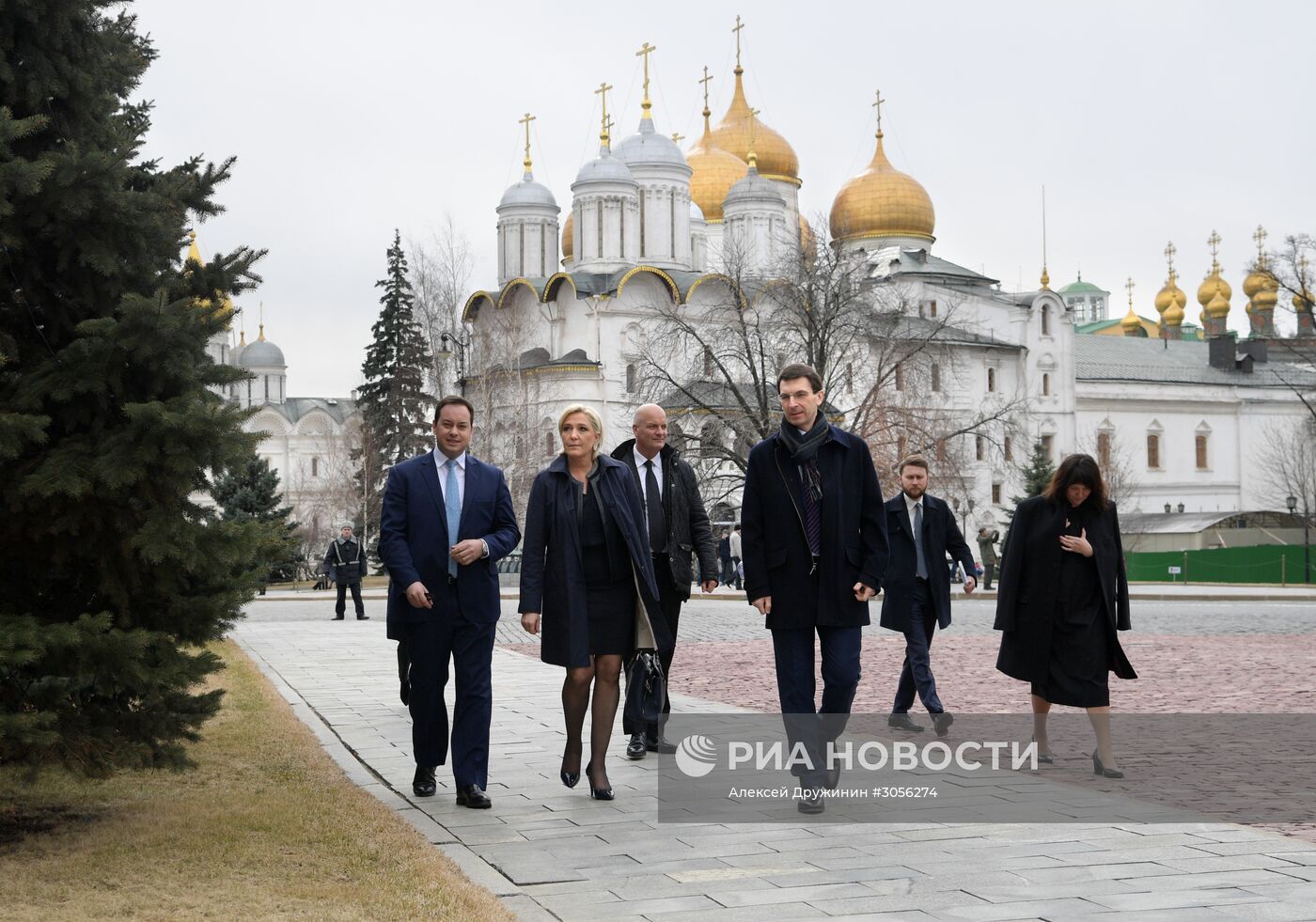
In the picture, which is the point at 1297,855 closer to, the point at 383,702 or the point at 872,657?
the point at 383,702

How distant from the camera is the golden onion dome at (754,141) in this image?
254 ft

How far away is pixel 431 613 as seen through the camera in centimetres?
777

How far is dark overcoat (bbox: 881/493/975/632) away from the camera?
10117 millimetres

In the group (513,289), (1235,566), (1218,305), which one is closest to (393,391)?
(513,289)

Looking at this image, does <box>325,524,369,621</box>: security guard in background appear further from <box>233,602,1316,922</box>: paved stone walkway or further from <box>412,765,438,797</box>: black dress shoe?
<box>412,765,438,797</box>: black dress shoe

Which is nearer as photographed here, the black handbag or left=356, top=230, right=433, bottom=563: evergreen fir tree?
the black handbag

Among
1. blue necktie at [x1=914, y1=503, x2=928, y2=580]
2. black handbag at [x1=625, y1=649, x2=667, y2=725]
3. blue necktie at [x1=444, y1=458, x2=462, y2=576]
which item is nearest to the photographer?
blue necktie at [x1=444, y1=458, x2=462, y2=576]

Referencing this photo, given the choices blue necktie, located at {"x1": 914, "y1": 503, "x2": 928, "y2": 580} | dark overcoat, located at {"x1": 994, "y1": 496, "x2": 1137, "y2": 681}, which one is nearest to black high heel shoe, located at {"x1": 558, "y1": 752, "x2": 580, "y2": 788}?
dark overcoat, located at {"x1": 994, "y1": 496, "x2": 1137, "y2": 681}

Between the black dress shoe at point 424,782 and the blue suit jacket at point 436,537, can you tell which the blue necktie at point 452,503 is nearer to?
the blue suit jacket at point 436,537

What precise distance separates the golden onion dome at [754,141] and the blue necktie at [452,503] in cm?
6917

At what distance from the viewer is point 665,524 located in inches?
360

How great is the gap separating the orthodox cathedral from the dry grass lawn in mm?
30949

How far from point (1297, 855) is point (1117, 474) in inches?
2963

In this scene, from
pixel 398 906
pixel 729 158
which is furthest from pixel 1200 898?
pixel 729 158
